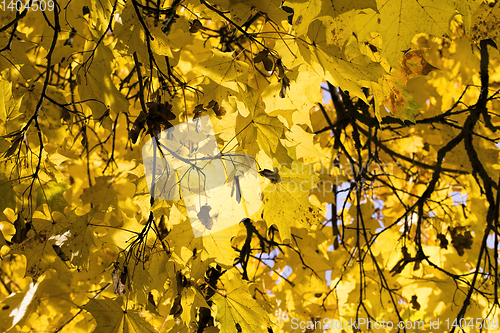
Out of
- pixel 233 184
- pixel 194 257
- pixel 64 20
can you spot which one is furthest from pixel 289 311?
pixel 64 20

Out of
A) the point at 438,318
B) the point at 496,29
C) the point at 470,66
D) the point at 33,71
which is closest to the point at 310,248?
the point at 438,318

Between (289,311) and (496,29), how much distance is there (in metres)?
1.85

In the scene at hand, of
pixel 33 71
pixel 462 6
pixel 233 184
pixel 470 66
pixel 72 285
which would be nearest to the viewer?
pixel 462 6

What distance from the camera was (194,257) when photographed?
3.72 feet

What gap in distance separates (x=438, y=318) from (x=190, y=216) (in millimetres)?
1976

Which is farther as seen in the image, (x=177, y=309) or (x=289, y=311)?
(x=289, y=311)

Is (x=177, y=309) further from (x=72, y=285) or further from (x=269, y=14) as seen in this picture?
(x=72, y=285)

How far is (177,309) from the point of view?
1061mm

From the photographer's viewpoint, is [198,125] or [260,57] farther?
[198,125]

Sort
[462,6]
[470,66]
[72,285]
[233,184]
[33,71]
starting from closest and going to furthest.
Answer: [462,6] → [233,184] → [33,71] → [72,285] → [470,66]

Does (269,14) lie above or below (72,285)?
above

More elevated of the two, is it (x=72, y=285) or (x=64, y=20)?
A: (x=64, y=20)

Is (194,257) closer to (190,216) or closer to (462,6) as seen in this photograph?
(190,216)

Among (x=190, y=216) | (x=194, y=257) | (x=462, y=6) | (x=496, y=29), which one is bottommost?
(x=194, y=257)
